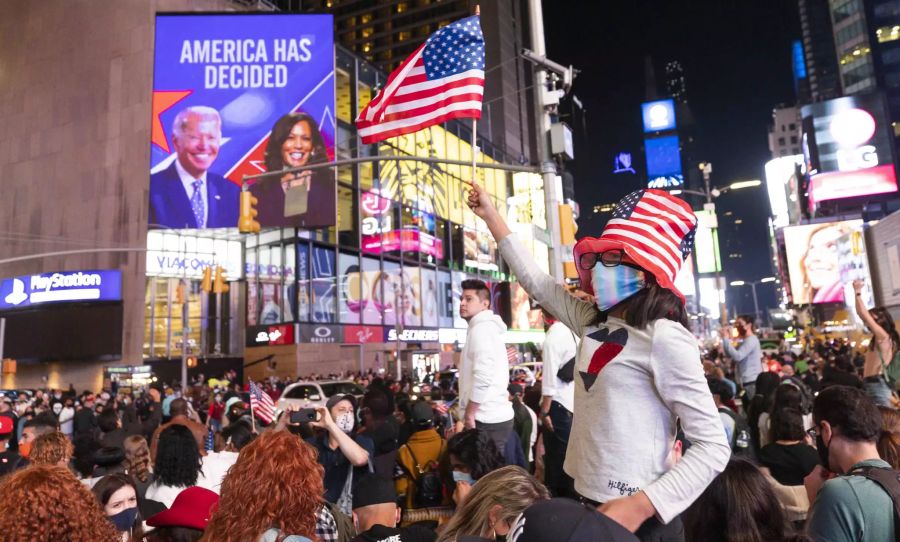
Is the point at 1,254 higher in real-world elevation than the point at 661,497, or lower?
higher

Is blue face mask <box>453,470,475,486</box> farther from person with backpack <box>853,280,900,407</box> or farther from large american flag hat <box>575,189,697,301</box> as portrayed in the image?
person with backpack <box>853,280,900,407</box>

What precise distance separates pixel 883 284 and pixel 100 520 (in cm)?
4451

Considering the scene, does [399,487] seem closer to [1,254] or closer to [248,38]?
[248,38]

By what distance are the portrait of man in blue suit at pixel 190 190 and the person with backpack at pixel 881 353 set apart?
126 ft

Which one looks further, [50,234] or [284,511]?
[50,234]

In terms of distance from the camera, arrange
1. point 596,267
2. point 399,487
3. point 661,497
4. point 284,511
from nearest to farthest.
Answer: point 661,497
point 596,267
point 284,511
point 399,487

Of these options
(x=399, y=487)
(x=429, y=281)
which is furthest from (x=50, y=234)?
(x=399, y=487)

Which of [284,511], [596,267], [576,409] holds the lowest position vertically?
[284,511]

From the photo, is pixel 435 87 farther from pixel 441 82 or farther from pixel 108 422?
pixel 108 422

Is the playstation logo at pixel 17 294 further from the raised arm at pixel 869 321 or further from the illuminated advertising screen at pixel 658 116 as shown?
the illuminated advertising screen at pixel 658 116

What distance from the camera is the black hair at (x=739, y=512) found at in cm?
261

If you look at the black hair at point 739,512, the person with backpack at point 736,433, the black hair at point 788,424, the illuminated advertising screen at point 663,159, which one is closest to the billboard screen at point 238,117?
the person with backpack at point 736,433

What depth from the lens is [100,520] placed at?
254cm

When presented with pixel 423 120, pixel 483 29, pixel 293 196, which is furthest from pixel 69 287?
pixel 483 29
